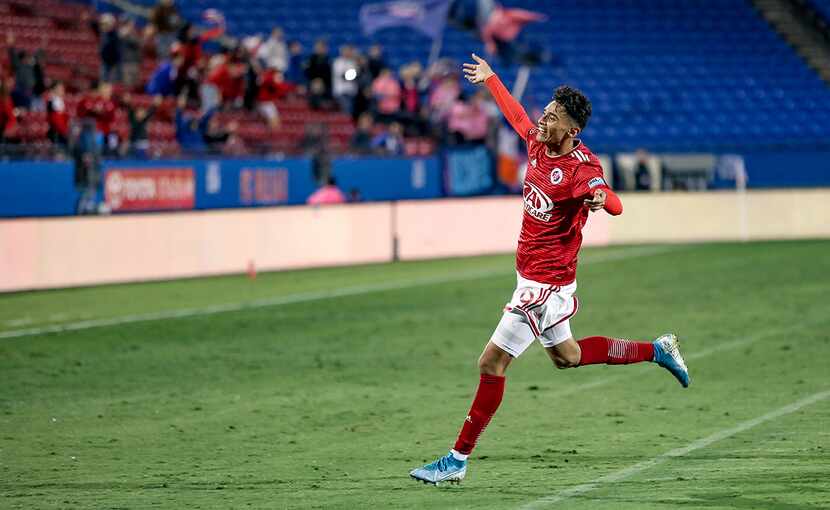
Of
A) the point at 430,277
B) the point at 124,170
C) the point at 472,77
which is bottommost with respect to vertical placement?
the point at 430,277

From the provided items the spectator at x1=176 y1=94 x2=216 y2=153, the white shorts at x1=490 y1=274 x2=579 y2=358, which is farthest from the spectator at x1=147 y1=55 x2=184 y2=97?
the white shorts at x1=490 y1=274 x2=579 y2=358

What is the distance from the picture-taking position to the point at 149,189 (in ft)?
77.3

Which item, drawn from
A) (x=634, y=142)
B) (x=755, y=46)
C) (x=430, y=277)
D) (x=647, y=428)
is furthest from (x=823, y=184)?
(x=647, y=428)

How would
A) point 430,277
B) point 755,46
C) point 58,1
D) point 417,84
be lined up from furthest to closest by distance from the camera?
point 755,46 < point 417,84 < point 58,1 < point 430,277

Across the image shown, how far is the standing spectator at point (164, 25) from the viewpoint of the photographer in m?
28.1

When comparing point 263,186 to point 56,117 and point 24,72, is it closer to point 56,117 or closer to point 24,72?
point 56,117

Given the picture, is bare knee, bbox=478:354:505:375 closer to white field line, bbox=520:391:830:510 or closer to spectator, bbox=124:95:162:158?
white field line, bbox=520:391:830:510

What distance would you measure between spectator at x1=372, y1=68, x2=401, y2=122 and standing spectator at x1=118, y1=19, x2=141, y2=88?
5.98m

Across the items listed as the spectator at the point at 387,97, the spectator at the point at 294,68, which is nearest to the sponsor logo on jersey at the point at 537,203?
the spectator at the point at 387,97

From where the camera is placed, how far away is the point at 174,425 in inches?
415

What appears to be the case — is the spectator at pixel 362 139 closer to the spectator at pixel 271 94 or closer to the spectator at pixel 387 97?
the spectator at pixel 387 97

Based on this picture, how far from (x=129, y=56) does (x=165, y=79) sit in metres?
0.98

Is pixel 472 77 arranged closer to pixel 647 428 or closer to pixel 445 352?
pixel 647 428

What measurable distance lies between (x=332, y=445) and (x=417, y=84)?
22.9 metres
